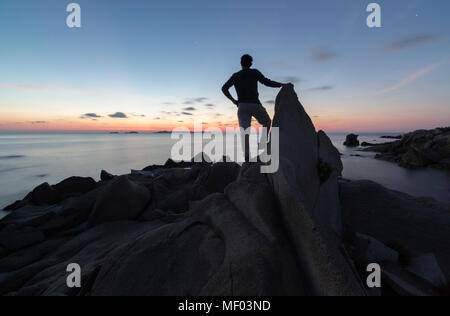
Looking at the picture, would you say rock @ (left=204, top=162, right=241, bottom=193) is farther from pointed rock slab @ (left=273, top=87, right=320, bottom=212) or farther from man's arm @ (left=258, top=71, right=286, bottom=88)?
man's arm @ (left=258, top=71, right=286, bottom=88)

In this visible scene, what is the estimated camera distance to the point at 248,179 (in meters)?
5.91

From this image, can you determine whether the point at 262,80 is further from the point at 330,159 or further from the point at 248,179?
the point at 330,159

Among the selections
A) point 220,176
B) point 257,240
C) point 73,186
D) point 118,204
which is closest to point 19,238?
point 118,204

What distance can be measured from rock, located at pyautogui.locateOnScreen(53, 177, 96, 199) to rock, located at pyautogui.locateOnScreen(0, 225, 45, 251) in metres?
5.71

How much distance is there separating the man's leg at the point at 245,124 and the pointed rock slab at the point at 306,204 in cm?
102

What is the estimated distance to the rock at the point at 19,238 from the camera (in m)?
7.77

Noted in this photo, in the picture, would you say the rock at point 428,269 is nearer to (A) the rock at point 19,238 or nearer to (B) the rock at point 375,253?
(B) the rock at point 375,253

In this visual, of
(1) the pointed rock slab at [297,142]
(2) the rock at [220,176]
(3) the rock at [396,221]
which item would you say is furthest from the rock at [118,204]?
(3) the rock at [396,221]

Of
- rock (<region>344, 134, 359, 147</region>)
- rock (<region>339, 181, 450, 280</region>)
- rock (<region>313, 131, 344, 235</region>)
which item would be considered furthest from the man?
rock (<region>344, 134, 359, 147</region>)
